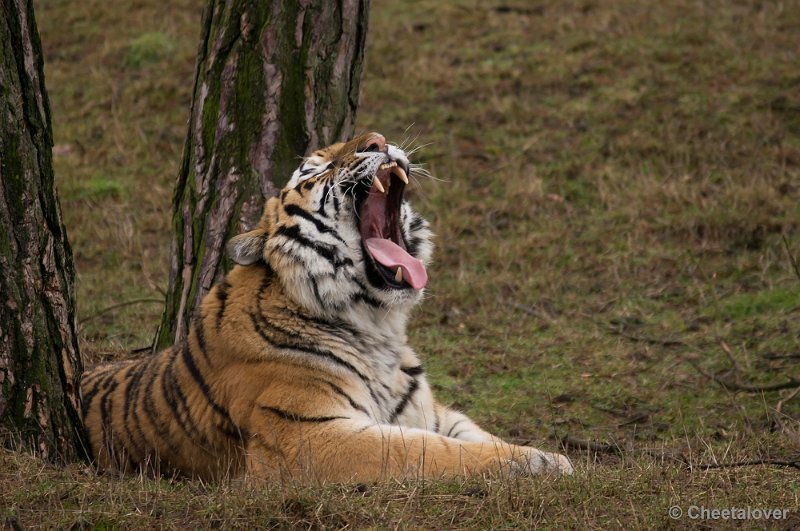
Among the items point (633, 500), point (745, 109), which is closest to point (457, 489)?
point (633, 500)

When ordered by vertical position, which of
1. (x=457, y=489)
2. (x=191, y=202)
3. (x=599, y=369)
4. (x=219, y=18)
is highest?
(x=219, y=18)

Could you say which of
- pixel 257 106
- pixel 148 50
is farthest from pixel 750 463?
pixel 148 50

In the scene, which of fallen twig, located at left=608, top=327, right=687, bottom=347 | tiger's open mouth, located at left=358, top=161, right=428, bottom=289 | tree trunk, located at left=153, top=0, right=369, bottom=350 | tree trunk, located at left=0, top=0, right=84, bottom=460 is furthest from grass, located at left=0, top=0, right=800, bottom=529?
tree trunk, located at left=153, top=0, right=369, bottom=350

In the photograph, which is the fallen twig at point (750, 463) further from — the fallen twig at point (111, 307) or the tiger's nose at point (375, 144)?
the fallen twig at point (111, 307)

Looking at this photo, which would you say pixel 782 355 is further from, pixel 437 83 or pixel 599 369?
pixel 437 83

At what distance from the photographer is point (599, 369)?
6.59 metres

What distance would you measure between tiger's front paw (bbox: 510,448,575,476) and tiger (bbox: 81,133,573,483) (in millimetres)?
20

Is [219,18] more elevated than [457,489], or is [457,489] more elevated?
[219,18]

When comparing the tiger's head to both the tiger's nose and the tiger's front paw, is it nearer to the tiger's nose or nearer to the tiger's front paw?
the tiger's nose

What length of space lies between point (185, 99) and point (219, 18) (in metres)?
5.41

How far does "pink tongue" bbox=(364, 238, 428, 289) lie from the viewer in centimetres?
473

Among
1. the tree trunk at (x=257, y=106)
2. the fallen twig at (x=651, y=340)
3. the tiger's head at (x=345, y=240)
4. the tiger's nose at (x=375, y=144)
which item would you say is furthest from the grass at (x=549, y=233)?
the tiger's nose at (x=375, y=144)

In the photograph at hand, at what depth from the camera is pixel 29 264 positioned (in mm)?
4141

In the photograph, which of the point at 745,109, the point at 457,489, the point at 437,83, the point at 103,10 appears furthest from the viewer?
the point at 103,10
